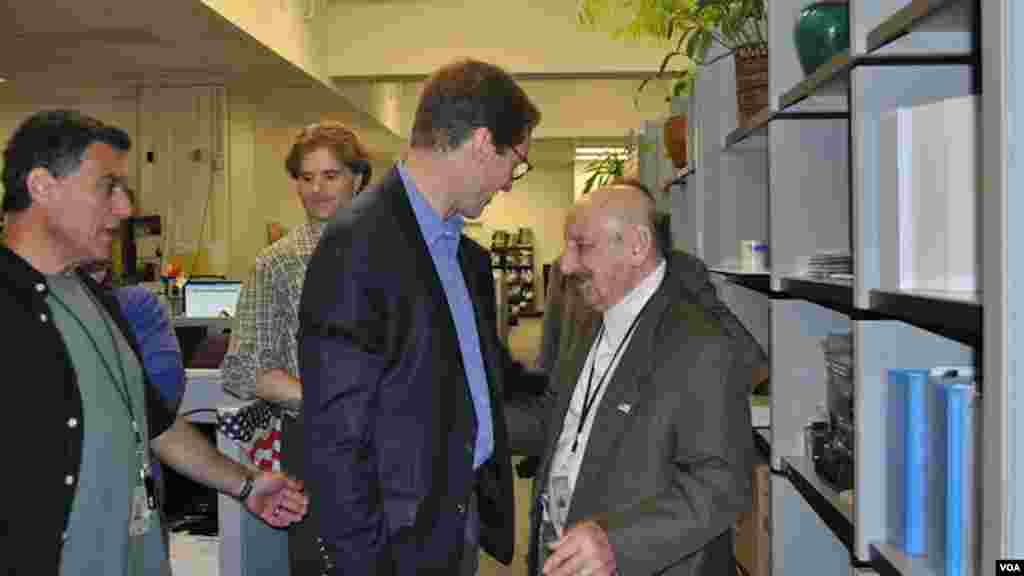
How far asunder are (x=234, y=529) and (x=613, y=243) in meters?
1.80

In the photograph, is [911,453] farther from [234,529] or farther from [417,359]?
[234,529]

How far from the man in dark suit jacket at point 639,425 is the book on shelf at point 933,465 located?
27 centimetres

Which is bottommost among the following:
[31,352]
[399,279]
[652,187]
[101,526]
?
[101,526]

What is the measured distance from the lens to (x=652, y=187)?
6.13 m

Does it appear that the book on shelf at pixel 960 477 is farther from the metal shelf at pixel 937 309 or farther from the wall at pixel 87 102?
the wall at pixel 87 102

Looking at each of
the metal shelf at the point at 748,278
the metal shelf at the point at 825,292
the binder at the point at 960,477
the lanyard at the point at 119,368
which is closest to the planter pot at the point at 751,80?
the metal shelf at the point at 748,278

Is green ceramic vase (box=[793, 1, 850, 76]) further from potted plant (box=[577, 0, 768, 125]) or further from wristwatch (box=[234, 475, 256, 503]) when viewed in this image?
wristwatch (box=[234, 475, 256, 503])

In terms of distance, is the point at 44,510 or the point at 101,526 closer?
the point at 44,510

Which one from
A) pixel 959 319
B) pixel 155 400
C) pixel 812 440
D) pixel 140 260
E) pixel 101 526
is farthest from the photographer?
pixel 140 260

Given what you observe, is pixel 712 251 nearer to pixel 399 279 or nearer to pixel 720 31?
pixel 720 31

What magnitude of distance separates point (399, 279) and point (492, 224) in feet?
68.4

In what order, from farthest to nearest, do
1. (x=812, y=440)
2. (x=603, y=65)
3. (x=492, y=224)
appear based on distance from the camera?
(x=492, y=224), (x=603, y=65), (x=812, y=440)

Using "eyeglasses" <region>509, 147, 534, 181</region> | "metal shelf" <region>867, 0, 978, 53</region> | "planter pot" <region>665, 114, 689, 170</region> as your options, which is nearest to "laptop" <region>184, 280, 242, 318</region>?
"planter pot" <region>665, 114, 689, 170</region>

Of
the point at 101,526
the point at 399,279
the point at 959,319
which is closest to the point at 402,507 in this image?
the point at 399,279
